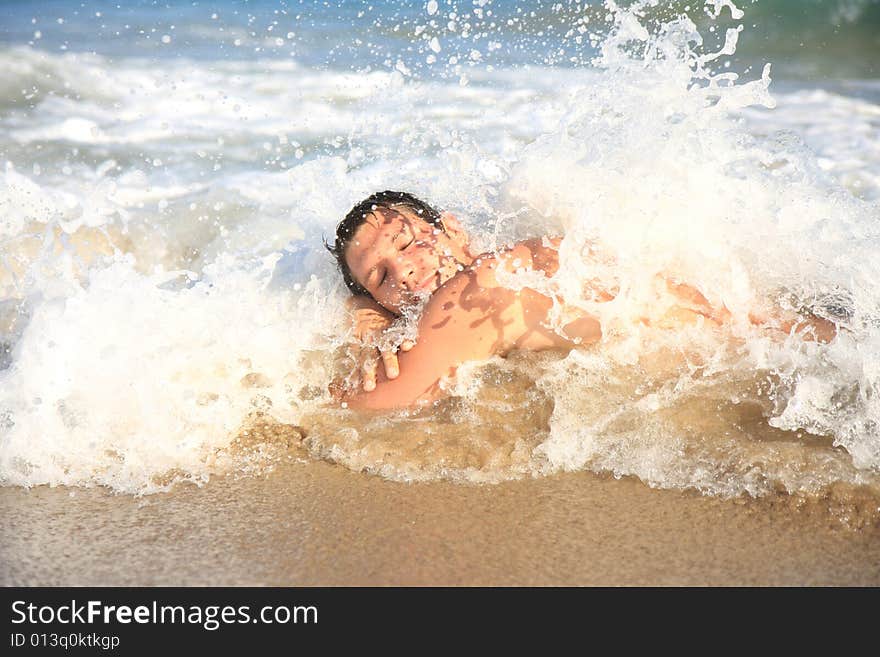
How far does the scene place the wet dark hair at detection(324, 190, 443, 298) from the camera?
9.19ft

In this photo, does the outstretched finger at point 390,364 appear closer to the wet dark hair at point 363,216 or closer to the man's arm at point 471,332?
the man's arm at point 471,332

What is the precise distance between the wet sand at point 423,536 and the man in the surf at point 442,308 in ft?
1.37

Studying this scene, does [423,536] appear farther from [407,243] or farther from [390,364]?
[407,243]

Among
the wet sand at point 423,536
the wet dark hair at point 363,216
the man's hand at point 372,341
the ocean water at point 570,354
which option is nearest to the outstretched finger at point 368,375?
the man's hand at point 372,341

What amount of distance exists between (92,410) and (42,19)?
22.8ft

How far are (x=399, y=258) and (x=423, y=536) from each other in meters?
0.99

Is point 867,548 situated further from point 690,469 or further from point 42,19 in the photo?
point 42,19

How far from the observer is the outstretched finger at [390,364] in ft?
8.50

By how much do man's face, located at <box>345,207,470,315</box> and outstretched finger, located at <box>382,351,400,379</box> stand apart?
16 cm

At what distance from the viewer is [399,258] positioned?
2.72 m

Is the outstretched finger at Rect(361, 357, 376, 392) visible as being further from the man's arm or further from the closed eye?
the closed eye

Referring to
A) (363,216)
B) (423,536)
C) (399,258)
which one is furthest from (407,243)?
(423,536)

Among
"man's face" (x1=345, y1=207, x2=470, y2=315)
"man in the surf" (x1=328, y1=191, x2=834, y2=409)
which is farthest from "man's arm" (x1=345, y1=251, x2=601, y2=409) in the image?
"man's face" (x1=345, y1=207, x2=470, y2=315)
